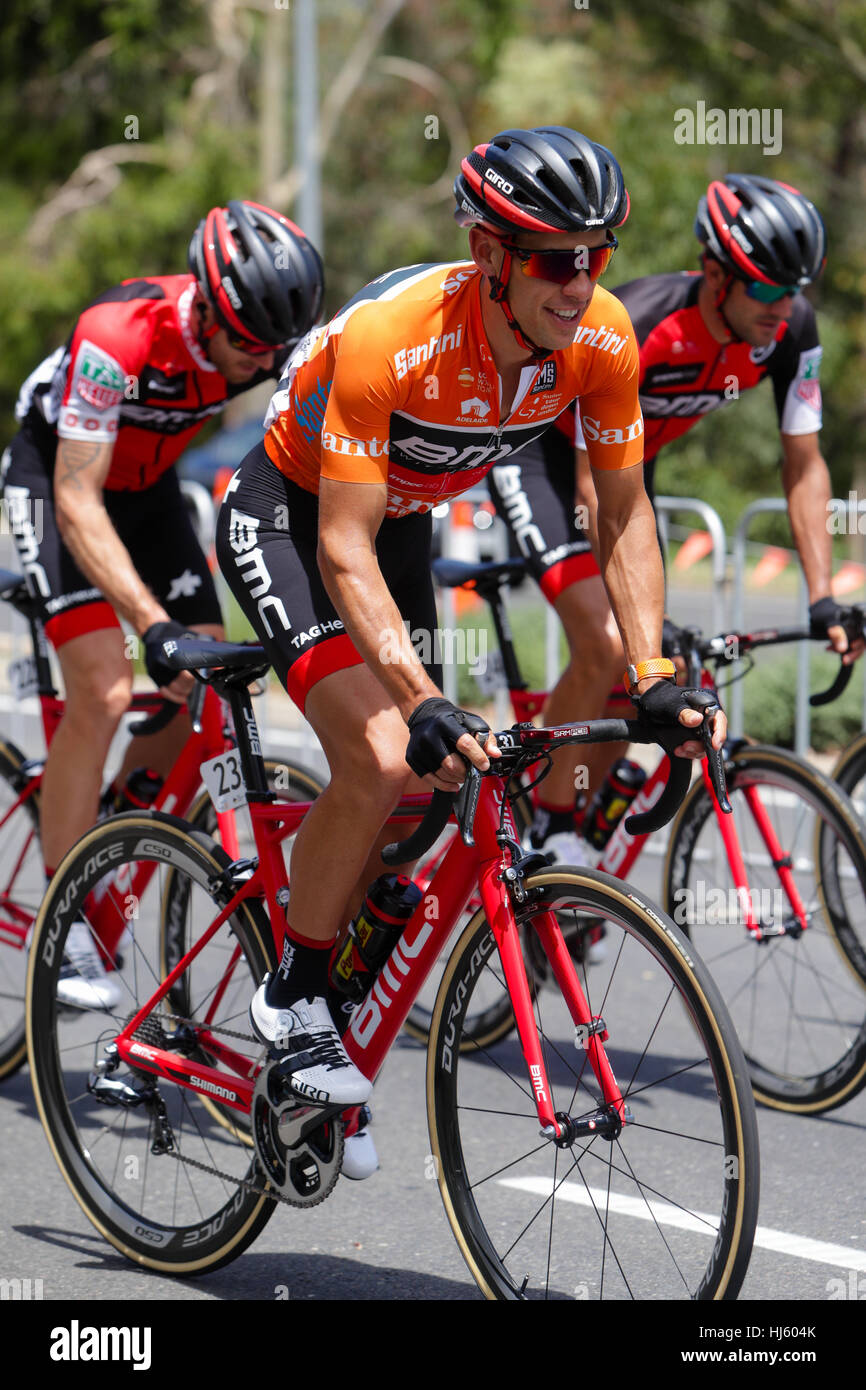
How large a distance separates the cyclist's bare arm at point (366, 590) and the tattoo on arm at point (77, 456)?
1.62 metres

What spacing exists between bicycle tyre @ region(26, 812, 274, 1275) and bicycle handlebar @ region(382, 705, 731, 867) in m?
0.73

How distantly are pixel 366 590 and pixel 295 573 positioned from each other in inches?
17.8

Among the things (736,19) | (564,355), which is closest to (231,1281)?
(564,355)

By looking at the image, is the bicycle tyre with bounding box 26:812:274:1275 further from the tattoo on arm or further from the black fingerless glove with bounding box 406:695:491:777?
the tattoo on arm

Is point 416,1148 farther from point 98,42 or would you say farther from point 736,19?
point 98,42

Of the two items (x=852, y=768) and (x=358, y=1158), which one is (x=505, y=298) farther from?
(x=852, y=768)

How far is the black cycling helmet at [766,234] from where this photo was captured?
5098 mm

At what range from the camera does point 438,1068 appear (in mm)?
3477

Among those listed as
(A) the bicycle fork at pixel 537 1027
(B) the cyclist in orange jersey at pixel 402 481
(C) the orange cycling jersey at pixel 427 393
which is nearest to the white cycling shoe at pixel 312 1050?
(B) the cyclist in orange jersey at pixel 402 481

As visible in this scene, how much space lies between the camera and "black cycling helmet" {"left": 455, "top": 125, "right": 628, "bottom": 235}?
328 centimetres

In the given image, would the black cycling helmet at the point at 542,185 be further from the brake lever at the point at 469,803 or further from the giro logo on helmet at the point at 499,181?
the brake lever at the point at 469,803

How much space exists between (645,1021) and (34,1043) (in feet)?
6.86

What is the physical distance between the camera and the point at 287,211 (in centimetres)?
3002
